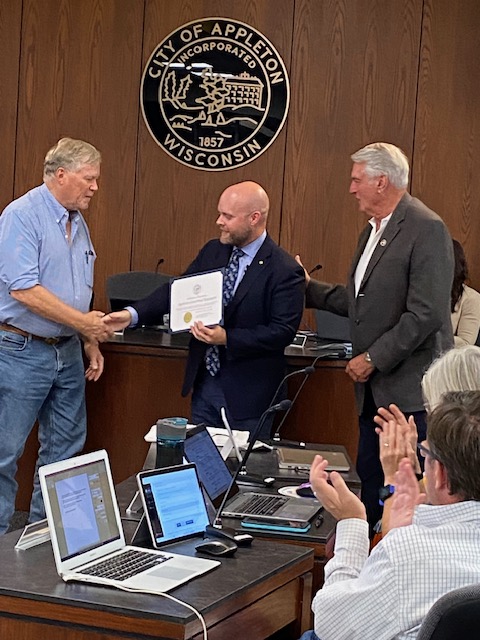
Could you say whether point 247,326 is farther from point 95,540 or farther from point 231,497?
point 95,540

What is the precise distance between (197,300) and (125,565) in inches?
88.9

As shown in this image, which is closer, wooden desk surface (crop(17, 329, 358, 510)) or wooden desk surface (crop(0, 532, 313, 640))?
wooden desk surface (crop(0, 532, 313, 640))

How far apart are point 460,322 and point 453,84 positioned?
1966 mm

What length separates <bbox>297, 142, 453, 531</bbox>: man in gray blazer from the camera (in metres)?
4.15

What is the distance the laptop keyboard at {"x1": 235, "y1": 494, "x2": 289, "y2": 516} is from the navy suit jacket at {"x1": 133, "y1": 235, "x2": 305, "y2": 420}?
1.43 m

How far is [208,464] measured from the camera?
9.98 ft

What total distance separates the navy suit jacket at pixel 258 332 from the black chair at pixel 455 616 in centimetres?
280

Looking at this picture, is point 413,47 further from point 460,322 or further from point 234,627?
point 234,627

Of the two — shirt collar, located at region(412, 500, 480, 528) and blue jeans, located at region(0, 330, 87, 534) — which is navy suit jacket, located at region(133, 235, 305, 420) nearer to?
blue jeans, located at region(0, 330, 87, 534)

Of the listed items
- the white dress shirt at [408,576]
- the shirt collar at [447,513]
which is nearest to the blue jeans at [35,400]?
the white dress shirt at [408,576]

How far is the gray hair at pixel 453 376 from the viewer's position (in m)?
2.64

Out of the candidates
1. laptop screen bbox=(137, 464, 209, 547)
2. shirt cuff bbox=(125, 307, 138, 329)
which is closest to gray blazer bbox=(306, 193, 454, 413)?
shirt cuff bbox=(125, 307, 138, 329)

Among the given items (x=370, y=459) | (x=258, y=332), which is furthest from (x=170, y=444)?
(x=258, y=332)

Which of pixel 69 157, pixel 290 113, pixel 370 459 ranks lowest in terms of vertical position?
pixel 370 459
